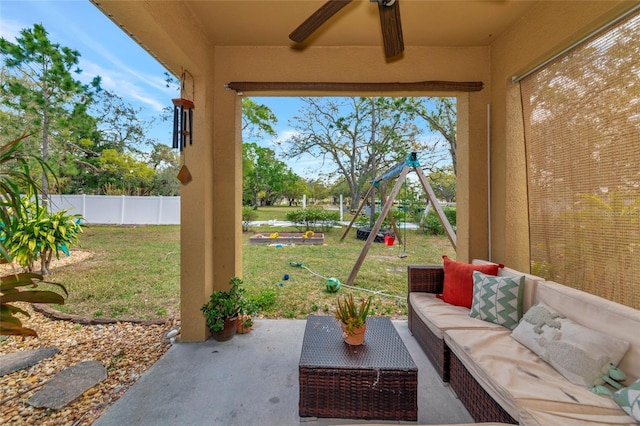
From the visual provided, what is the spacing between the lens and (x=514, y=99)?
246 centimetres

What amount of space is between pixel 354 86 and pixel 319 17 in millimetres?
1544

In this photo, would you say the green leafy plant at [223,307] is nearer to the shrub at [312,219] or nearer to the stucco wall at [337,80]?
the stucco wall at [337,80]

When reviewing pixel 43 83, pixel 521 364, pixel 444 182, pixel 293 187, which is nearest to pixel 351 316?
pixel 521 364

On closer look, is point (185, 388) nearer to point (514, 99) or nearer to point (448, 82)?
point (448, 82)

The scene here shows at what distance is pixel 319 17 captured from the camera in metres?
1.20

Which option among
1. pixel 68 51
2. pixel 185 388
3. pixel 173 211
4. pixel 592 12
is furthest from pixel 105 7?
pixel 173 211

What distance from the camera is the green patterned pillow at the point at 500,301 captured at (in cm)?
186

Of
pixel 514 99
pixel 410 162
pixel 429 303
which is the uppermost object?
pixel 514 99

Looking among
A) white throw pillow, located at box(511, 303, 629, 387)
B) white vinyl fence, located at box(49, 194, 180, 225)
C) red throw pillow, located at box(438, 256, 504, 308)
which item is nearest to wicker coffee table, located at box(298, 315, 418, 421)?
white throw pillow, located at box(511, 303, 629, 387)

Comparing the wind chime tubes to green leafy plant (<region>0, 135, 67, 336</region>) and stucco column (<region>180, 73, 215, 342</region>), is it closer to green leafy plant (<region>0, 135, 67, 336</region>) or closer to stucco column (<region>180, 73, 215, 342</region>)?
stucco column (<region>180, 73, 215, 342</region>)

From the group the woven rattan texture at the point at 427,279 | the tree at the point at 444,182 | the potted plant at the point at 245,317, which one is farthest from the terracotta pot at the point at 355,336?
the tree at the point at 444,182

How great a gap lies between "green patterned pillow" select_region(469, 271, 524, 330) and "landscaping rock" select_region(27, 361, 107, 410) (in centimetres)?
279

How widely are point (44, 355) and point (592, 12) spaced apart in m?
4.68

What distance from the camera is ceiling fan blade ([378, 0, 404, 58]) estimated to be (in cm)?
117
